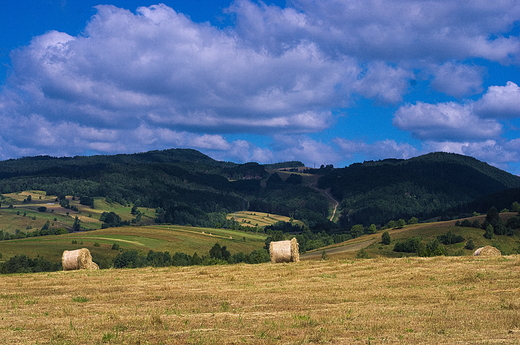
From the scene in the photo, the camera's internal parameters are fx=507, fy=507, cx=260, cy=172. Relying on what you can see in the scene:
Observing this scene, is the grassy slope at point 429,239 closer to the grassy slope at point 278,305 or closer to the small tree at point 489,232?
the small tree at point 489,232

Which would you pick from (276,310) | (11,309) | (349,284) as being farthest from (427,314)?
(11,309)

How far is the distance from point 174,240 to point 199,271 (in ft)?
358

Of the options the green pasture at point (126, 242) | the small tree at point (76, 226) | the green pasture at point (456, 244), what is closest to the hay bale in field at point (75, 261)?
the green pasture at point (126, 242)

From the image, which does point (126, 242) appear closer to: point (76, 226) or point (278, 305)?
point (76, 226)

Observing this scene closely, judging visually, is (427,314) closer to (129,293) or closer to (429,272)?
(429,272)

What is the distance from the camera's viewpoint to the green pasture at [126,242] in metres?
93.4

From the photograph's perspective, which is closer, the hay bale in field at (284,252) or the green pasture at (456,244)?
the hay bale in field at (284,252)

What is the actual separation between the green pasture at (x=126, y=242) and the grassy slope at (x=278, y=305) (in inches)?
2521

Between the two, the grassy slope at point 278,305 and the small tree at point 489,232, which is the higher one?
the small tree at point 489,232

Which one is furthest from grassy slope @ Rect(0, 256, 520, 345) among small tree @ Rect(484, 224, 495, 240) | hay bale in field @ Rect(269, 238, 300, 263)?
small tree @ Rect(484, 224, 495, 240)

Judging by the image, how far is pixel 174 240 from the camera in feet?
450

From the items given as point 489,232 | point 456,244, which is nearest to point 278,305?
point 456,244

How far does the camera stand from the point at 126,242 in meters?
121

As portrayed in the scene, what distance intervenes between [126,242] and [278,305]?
354 ft
